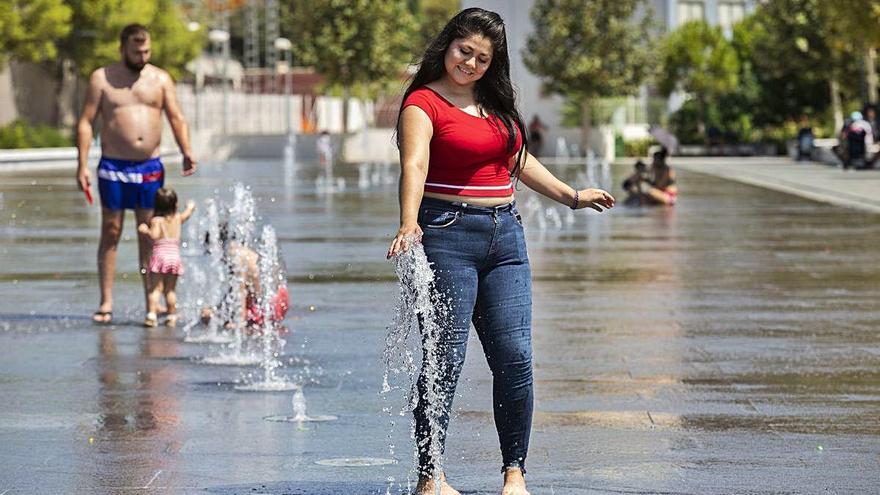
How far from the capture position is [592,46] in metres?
65.2

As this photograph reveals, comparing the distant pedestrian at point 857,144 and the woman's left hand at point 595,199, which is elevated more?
the woman's left hand at point 595,199

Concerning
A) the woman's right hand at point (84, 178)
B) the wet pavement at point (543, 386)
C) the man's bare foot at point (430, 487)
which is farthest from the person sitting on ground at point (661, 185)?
the man's bare foot at point (430, 487)

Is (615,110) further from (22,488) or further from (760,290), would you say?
(22,488)

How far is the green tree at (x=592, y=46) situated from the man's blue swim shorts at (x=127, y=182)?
173ft

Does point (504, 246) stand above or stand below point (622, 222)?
above

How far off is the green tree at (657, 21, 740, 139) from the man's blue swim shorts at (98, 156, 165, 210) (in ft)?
183

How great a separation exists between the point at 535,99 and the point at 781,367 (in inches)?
2458

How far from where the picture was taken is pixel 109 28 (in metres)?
67.4

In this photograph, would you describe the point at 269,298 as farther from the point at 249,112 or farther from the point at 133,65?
the point at 249,112

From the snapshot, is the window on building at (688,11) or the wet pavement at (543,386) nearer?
the wet pavement at (543,386)

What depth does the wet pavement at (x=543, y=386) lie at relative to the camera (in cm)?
706

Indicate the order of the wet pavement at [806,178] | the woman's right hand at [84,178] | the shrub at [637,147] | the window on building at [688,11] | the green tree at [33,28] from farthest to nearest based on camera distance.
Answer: the window on building at [688,11] → the shrub at [637,147] → the green tree at [33,28] → the wet pavement at [806,178] → the woman's right hand at [84,178]

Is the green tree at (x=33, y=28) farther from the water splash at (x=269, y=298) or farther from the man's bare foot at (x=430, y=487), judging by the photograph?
the man's bare foot at (x=430, y=487)

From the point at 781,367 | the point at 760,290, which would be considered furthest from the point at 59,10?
the point at 781,367
